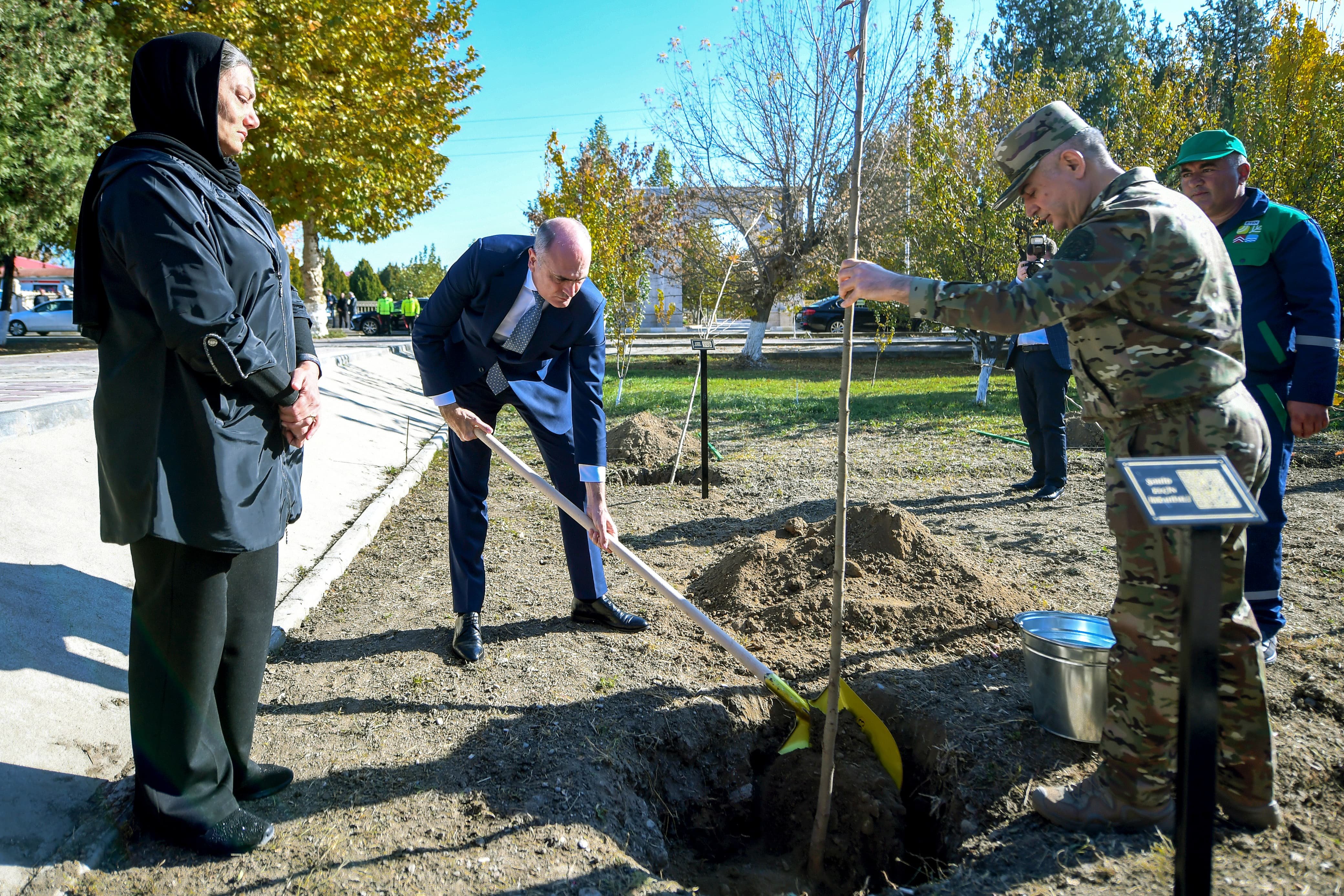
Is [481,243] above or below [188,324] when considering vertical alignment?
above

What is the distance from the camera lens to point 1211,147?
323 cm

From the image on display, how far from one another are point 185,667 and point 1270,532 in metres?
3.84

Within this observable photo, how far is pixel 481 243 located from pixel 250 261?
136 centimetres

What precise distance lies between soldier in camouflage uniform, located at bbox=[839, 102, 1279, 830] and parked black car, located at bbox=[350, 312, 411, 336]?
32.1 m

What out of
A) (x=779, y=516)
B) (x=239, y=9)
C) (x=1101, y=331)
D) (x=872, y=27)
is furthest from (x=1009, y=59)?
(x=1101, y=331)

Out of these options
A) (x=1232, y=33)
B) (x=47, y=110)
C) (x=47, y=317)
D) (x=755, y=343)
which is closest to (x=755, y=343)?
(x=755, y=343)

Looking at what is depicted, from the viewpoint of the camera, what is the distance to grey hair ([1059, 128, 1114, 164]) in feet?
7.66

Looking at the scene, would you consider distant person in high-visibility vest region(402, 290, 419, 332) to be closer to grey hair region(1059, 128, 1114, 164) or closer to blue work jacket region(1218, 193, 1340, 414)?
blue work jacket region(1218, 193, 1340, 414)

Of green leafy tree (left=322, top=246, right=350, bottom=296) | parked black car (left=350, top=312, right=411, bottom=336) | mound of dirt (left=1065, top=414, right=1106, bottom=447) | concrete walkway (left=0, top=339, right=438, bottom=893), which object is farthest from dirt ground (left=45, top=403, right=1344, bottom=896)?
green leafy tree (left=322, top=246, right=350, bottom=296)

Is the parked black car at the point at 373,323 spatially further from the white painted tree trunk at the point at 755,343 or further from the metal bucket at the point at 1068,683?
the metal bucket at the point at 1068,683

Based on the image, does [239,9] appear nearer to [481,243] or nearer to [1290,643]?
[481,243]

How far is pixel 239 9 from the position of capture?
549 inches

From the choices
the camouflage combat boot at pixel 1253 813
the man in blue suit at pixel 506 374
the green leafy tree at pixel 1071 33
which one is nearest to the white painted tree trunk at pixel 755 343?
the man in blue suit at pixel 506 374

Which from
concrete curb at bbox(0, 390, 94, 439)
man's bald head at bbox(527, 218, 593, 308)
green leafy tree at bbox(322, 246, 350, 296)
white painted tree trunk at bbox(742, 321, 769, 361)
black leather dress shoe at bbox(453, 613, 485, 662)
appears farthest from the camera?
green leafy tree at bbox(322, 246, 350, 296)
